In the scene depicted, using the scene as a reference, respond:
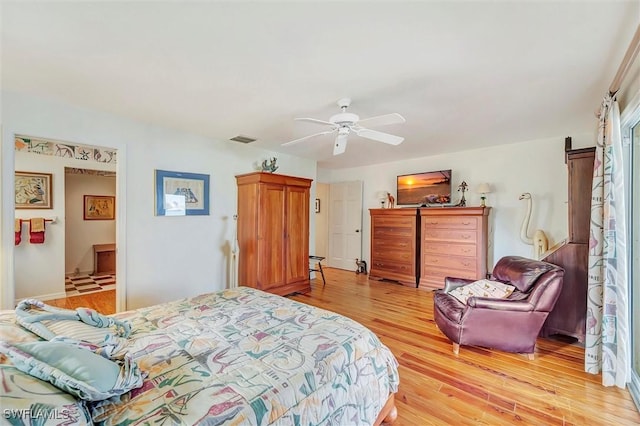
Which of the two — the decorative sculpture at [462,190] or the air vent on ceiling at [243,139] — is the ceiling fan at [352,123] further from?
the decorative sculpture at [462,190]

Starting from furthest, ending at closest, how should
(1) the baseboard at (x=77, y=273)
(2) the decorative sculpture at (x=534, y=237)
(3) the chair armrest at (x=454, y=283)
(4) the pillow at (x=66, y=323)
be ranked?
1. (1) the baseboard at (x=77, y=273)
2. (2) the decorative sculpture at (x=534, y=237)
3. (3) the chair armrest at (x=454, y=283)
4. (4) the pillow at (x=66, y=323)

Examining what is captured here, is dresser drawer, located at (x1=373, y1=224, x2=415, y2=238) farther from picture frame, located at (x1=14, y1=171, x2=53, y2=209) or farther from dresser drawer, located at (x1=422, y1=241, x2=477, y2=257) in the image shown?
picture frame, located at (x1=14, y1=171, x2=53, y2=209)

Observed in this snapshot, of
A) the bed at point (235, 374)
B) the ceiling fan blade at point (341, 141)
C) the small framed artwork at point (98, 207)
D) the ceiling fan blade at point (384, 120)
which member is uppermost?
the ceiling fan blade at point (384, 120)

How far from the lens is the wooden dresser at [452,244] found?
13.6 feet

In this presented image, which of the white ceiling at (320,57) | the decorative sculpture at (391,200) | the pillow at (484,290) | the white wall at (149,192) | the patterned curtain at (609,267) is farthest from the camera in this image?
the decorative sculpture at (391,200)

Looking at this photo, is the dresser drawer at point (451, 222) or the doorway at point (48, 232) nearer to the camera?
the doorway at point (48, 232)

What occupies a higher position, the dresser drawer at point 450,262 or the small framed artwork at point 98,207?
the small framed artwork at point 98,207

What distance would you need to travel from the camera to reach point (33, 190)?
406 cm

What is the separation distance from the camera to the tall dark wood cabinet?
2629 millimetres

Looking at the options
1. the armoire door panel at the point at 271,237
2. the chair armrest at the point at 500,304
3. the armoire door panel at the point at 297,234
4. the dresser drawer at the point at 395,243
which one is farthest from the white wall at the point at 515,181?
the armoire door panel at the point at 271,237

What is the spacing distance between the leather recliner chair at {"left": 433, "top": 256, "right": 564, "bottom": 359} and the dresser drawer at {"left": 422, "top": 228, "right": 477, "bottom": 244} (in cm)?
156

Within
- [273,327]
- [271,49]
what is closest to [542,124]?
[271,49]

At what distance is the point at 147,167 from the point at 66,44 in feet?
5.73

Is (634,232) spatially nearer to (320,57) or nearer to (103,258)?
(320,57)
